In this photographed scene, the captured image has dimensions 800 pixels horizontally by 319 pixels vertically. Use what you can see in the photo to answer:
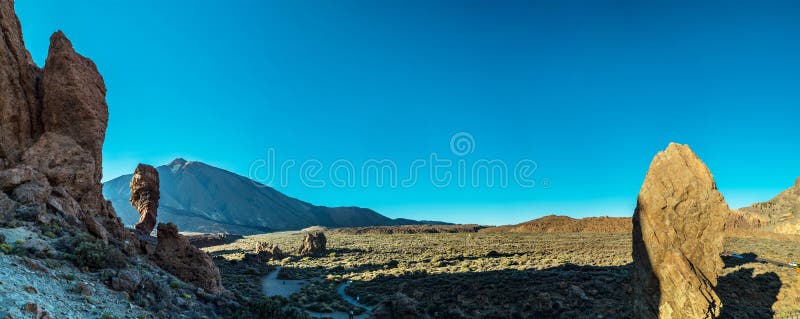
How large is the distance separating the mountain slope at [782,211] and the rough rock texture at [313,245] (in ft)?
260

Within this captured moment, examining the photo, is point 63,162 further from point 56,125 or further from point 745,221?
point 745,221

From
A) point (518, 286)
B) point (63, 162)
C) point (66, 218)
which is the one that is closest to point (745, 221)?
point (518, 286)

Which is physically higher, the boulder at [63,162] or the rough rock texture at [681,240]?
the boulder at [63,162]

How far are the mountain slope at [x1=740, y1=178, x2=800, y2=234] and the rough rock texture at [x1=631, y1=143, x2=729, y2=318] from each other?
76.9 m

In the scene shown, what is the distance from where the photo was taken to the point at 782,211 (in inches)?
3142

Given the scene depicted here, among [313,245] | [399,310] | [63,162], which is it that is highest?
[63,162]

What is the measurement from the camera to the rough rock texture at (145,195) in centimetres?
3158

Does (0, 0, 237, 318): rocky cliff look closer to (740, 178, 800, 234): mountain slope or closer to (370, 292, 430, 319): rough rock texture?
(370, 292, 430, 319): rough rock texture

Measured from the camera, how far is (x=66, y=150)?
660 inches

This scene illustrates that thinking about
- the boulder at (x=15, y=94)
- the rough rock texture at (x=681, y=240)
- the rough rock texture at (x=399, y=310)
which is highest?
the boulder at (x=15, y=94)

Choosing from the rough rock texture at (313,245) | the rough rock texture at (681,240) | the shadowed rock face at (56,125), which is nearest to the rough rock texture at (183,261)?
the shadowed rock face at (56,125)

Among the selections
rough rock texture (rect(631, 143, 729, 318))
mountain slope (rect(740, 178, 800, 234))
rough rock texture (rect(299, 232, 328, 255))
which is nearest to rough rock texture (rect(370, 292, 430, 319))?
rough rock texture (rect(631, 143, 729, 318))

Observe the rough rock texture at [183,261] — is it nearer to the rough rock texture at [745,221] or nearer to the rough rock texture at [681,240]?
the rough rock texture at [681,240]

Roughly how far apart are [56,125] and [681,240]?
26216 millimetres
